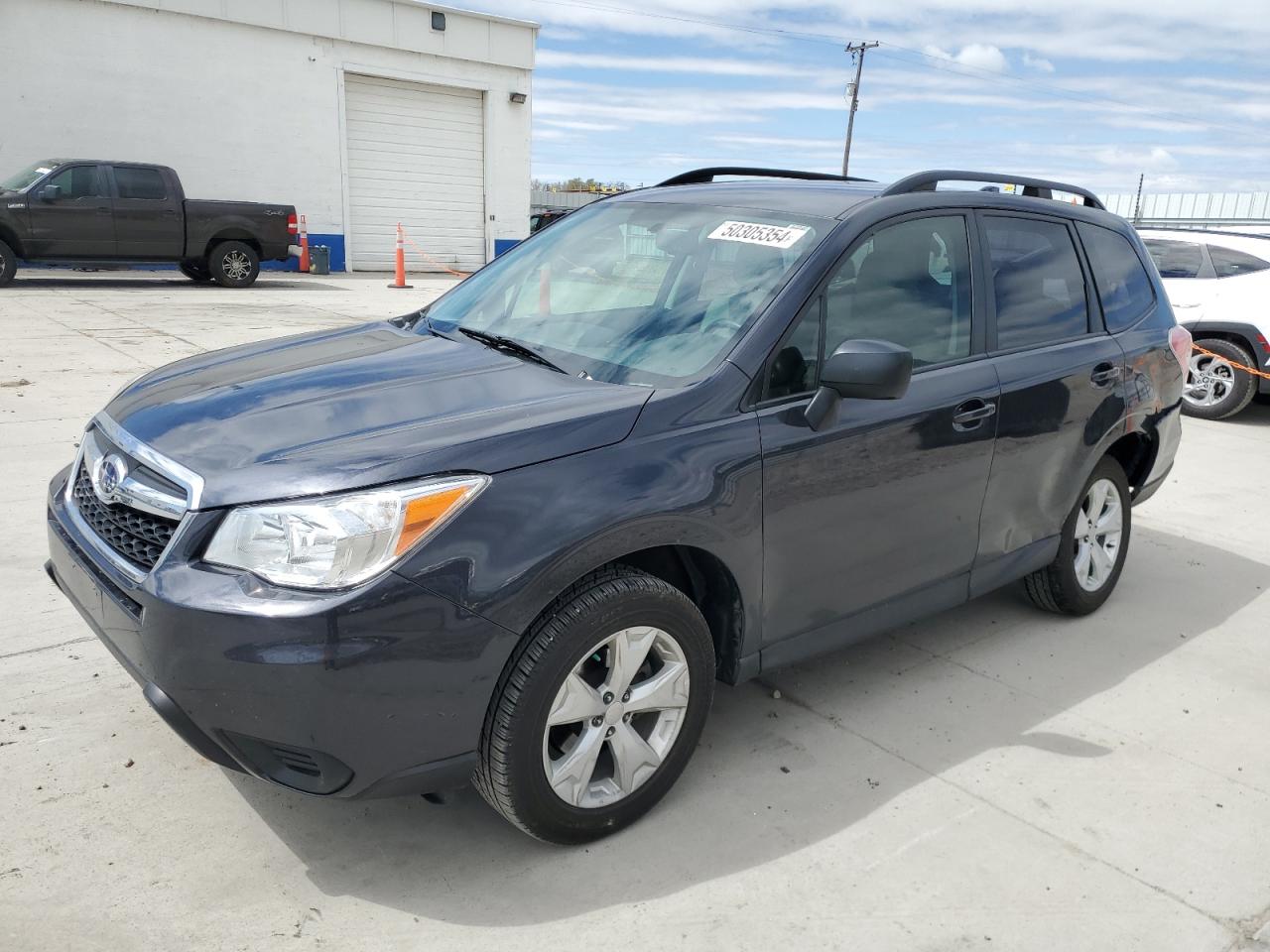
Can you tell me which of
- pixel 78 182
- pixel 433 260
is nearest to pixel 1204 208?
pixel 433 260

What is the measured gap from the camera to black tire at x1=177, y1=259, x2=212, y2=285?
17391 mm

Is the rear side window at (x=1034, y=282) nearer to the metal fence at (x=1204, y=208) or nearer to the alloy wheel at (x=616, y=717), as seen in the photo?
the alloy wheel at (x=616, y=717)

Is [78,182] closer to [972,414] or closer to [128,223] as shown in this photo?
[128,223]

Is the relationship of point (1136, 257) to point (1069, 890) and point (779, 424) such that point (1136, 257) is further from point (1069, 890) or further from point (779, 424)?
point (1069, 890)

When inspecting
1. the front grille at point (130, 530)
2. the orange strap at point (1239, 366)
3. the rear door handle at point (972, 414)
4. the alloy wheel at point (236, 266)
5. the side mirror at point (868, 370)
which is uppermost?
the side mirror at point (868, 370)

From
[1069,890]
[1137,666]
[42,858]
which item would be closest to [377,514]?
[42,858]

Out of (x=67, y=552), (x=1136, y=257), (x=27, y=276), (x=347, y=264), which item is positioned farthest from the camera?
(x=347, y=264)

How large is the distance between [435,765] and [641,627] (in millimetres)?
638

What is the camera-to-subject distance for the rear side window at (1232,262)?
969cm

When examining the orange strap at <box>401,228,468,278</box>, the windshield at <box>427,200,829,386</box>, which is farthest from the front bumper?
the orange strap at <box>401,228,468,278</box>

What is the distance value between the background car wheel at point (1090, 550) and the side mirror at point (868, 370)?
5.89 ft

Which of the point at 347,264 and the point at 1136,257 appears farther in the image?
the point at 347,264

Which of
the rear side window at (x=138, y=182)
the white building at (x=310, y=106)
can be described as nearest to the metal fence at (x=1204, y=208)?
the white building at (x=310, y=106)

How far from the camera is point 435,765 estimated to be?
2.44m
